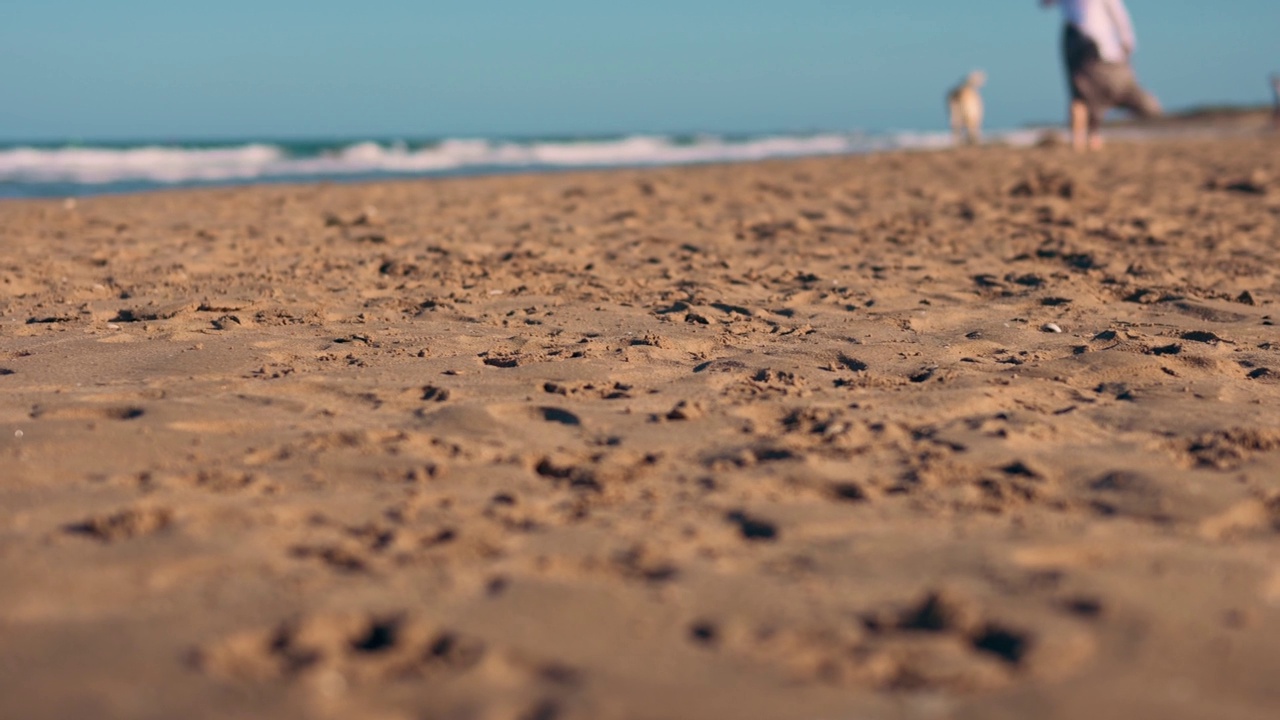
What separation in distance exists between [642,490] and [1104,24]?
27.3ft

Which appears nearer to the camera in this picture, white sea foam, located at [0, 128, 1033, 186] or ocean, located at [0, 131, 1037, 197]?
ocean, located at [0, 131, 1037, 197]

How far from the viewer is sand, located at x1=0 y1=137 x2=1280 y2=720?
5.00 ft

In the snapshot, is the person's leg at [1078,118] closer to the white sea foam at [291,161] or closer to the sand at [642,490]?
the sand at [642,490]

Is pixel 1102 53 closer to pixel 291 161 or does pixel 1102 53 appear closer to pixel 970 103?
pixel 970 103

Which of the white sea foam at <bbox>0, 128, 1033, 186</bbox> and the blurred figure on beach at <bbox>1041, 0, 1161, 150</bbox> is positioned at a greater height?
the blurred figure on beach at <bbox>1041, 0, 1161, 150</bbox>

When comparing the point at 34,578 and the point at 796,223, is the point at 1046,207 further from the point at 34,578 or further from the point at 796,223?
the point at 34,578

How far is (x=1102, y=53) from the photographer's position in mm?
9102

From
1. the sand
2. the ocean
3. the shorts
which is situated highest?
the shorts

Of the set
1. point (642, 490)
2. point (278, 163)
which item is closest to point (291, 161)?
point (278, 163)

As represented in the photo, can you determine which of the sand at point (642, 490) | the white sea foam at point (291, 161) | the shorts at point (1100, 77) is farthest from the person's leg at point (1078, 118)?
the white sea foam at point (291, 161)

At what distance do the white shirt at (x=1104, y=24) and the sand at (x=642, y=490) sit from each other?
478cm

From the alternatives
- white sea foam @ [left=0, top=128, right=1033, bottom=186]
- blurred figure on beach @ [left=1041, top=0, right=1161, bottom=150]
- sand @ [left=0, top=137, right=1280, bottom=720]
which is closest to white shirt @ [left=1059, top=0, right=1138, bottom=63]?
blurred figure on beach @ [left=1041, top=0, right=1161, bottom=150]

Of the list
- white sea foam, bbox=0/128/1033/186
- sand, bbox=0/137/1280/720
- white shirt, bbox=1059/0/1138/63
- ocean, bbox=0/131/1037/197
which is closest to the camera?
sand, bbox=0/137/1280/720

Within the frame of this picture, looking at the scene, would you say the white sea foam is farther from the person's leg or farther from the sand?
the sand
